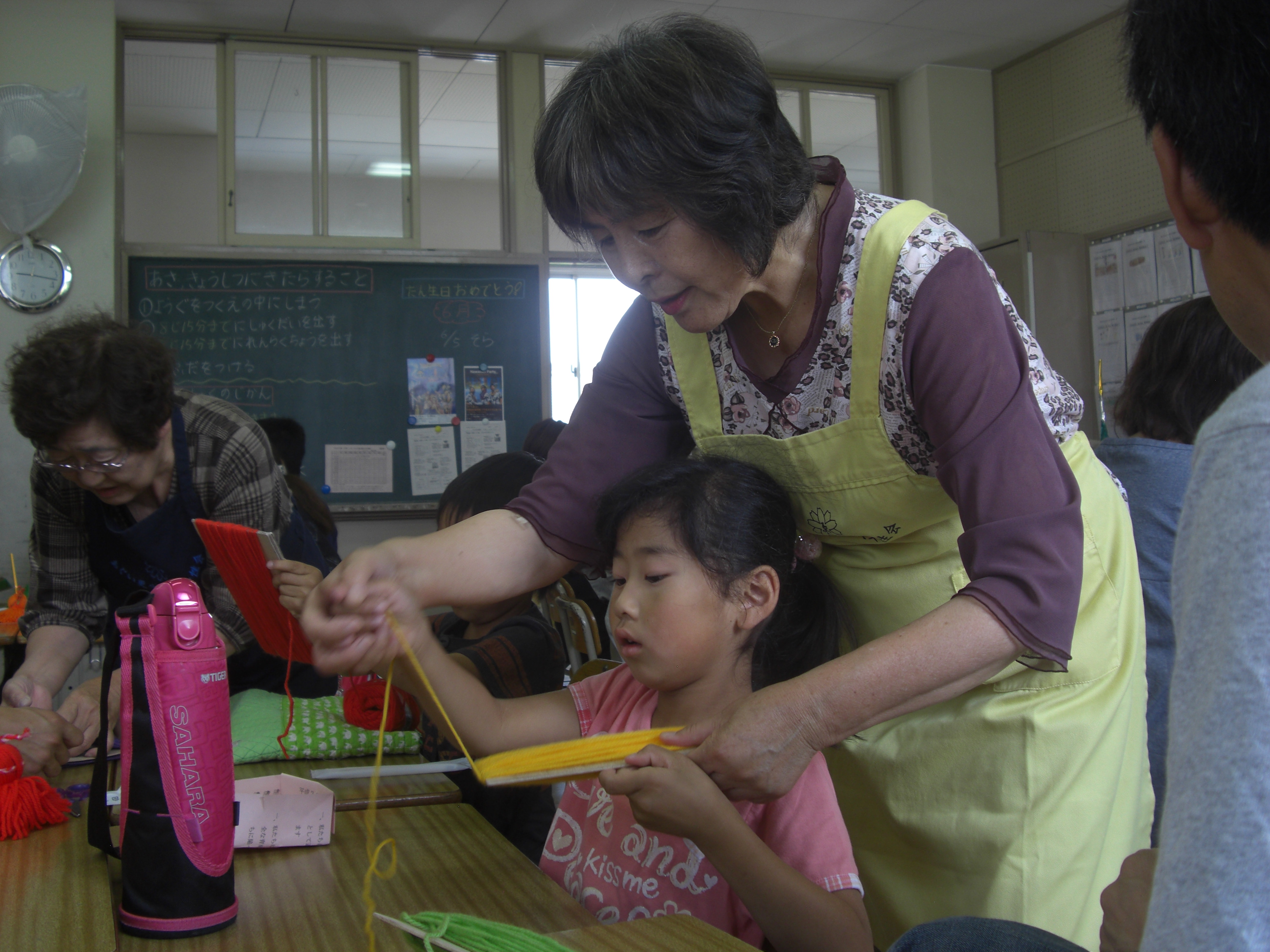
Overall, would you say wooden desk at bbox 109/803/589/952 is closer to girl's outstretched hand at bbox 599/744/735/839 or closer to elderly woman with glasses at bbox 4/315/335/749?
girl's outstretched hand at bbox 599/744/735/839

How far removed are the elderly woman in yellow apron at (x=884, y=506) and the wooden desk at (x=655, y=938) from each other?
0.16m

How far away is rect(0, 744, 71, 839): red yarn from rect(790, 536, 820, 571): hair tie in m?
1.00

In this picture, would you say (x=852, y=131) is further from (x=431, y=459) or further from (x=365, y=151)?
(x=431, y=459)

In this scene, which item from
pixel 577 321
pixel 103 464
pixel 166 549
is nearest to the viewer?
pixel 103 464

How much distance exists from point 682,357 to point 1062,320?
13.6 ft

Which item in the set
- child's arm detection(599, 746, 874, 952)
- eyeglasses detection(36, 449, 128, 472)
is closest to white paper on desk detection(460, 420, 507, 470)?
eyeglasses detection(36, 449, 128, 472)

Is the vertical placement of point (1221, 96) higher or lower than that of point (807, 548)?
higher

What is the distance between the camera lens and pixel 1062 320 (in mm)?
4957

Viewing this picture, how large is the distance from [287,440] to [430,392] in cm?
85

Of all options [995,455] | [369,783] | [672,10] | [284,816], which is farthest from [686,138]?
[672,10]

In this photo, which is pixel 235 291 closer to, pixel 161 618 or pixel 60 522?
pixel 60 522

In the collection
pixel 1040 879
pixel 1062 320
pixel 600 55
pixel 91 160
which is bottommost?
pixel 1040 879

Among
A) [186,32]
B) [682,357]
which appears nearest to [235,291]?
[186,32]

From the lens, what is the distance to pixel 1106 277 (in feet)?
16.0
